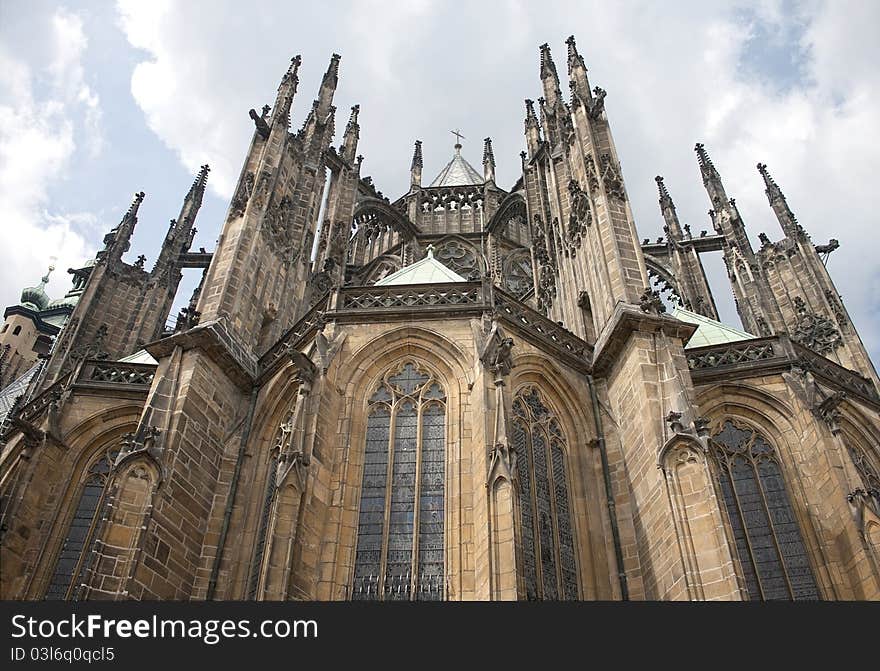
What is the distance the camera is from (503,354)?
1386 cm

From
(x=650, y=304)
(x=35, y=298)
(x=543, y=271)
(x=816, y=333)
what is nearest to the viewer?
(x=650, y=304)

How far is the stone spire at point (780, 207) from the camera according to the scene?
2784 cm

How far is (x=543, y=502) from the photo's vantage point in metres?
14.1

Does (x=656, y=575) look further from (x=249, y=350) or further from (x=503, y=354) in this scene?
(x=249, y=350)

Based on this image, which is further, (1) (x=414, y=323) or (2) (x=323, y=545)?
(1) (x=414, y=323)

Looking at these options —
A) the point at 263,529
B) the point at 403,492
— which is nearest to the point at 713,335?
the point at 403,492

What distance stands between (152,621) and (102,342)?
59.9 ft

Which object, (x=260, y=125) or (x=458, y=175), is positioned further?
(x=458, y=175)

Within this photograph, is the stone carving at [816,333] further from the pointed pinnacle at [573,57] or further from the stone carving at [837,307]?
the pointed pinnacle at [573,57]

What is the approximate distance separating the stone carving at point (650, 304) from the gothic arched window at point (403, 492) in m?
4.74

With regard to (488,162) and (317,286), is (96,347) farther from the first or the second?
(488,162)

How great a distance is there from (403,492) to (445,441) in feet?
4.08

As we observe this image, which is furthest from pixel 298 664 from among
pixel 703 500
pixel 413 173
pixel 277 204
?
pixel 413 173

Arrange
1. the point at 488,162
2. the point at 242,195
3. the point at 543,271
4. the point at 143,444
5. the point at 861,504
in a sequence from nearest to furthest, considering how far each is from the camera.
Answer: the point at 143,444, the point at 861,504, the point at 242,195, the point at 543,271, the point at 488,162
